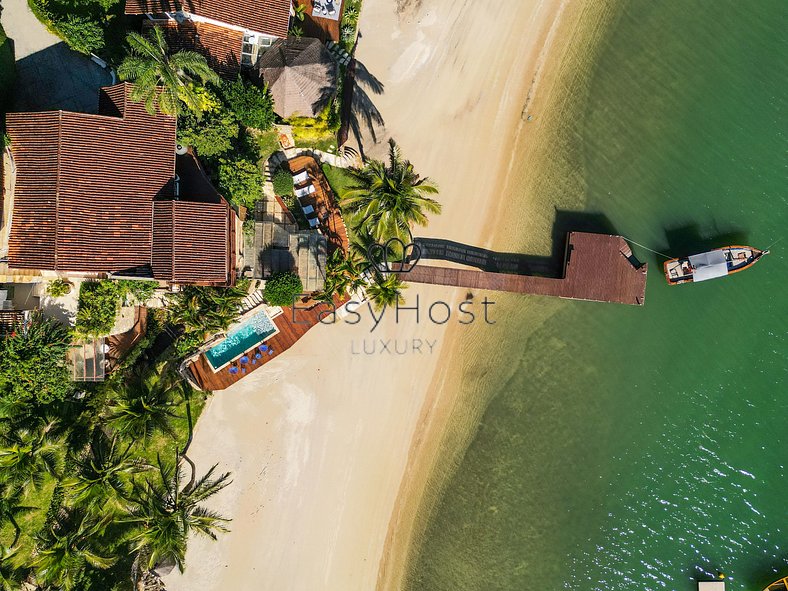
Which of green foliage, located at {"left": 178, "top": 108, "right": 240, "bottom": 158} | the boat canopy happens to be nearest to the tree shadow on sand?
green foliage, located at {"left": 178, "top": 108, "right": 240, "bottom": 158}

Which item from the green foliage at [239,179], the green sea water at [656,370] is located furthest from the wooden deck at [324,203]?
the green sea water at [656,370]

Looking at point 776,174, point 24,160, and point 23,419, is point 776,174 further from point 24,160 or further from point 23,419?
point 23,419

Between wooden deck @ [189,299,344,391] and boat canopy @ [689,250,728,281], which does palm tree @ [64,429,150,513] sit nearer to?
wooden deck @ [189,299,344,391]

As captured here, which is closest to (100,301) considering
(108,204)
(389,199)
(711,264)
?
(108,204)

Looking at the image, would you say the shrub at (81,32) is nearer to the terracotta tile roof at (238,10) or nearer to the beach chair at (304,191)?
the terracotta tile roof at (238,10)

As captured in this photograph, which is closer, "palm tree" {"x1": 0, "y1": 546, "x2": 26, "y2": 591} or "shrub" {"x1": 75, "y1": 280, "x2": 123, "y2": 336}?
"palm tree" {"x1": 0, "y1": 546, "x2": 26, "y2": 591}

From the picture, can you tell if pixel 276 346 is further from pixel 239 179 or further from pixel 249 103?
pixel 249 103
